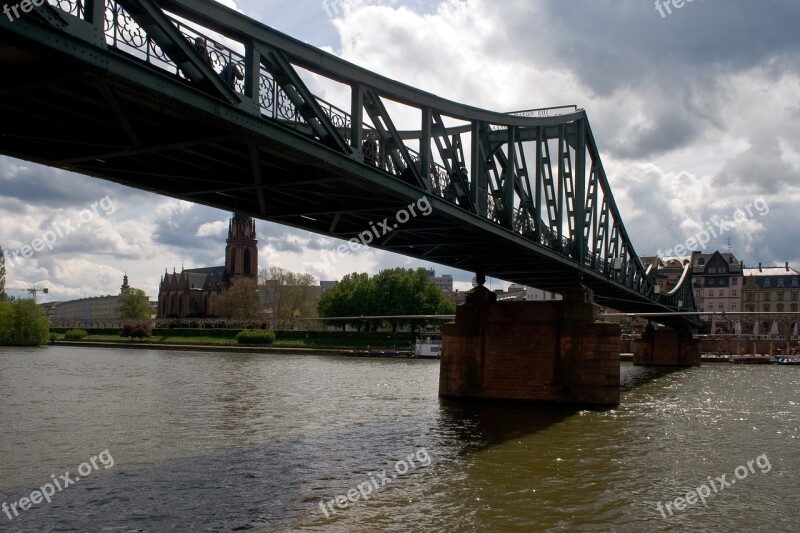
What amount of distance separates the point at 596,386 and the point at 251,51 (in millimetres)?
23723

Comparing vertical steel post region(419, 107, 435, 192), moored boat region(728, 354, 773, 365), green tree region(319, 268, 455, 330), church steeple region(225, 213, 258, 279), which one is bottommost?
moored boat region(728, 354, 773, 365)

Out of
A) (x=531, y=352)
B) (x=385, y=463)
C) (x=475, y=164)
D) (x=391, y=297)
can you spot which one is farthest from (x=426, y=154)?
(x=391, y=297)

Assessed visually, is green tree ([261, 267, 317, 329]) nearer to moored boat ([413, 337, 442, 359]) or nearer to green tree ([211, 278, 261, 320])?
green tree ([211, 278, 261, 320])

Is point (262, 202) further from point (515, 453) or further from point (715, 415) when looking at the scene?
point (715, 415)

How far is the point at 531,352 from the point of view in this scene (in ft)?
112

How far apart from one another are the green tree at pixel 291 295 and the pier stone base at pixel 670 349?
55.8 m

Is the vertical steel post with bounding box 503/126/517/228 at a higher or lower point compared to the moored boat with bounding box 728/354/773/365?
higher

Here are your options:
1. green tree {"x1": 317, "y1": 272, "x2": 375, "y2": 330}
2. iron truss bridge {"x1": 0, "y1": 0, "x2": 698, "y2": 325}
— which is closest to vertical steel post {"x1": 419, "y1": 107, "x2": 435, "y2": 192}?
iron truss bridge {"x1": 0, "y1": 0, "x2": 698, "y2": 325}

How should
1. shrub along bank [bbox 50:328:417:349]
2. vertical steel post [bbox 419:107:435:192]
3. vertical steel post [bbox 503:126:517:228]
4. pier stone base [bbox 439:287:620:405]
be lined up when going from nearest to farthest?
vertical steel post [bbox 419:107:435:192] → vertical steel post [bbox 503:126:517:228] → pier stone base [bbox 439:287:620:405] → shrub along bank [bbox 50:328:417:349]

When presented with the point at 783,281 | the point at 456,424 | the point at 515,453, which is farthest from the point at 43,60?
the point at 783,281

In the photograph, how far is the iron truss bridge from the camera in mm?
11781

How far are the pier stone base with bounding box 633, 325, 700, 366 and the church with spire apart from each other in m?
99.1

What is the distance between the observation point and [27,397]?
113 feet

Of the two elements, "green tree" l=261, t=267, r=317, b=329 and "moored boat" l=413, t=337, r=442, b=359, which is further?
"green tree" l=261, t=267, r=317, b=329
